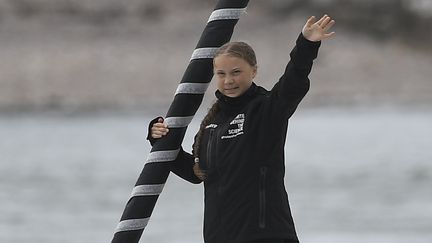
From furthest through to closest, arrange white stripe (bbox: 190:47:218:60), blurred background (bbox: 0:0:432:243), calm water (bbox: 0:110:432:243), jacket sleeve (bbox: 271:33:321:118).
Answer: blurred background (bbox: 0:0:432:243), calm water (bbox: 0:110:432:243), white stripe (bbox: 190:47:218:60), jacket sleeve (bbox: 271:33:321:118)

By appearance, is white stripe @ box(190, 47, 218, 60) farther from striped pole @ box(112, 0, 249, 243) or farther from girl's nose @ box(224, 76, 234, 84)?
girl's nose @ box(224, 76, 234, 84)

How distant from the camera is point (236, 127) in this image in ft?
12.1

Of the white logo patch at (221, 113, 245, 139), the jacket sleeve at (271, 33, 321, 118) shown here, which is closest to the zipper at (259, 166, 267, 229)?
the white logo patch at (221, 113, 245, 139)

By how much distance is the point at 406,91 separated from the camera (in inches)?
1161

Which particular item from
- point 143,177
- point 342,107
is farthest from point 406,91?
point 143,177

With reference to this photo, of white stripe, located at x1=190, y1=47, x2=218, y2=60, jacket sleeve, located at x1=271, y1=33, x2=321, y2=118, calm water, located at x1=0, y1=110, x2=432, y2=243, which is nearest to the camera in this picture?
jacket sleeve, located at x1=271, y1=33, x2=321, y2=118

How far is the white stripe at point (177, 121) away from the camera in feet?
12.8

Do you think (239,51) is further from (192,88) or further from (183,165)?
(183,165)

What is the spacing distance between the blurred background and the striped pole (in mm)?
5434

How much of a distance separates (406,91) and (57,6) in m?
9.54

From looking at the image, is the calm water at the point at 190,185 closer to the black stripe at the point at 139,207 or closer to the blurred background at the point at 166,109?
the blurred background at the point at 166,109

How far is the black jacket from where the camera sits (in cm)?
366

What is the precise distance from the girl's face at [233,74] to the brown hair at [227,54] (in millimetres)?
12

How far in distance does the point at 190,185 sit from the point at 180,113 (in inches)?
395
